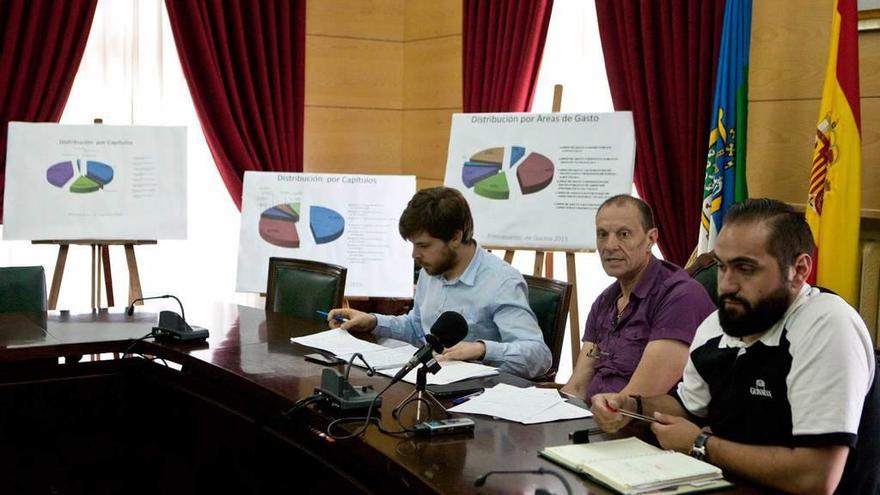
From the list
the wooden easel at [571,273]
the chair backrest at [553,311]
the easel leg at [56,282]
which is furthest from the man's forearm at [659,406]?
the easel leg at [56,282]

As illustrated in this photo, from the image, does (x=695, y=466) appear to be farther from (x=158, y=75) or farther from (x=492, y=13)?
(x=158, y=75)

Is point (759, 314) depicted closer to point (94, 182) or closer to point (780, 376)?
point (780, 376)

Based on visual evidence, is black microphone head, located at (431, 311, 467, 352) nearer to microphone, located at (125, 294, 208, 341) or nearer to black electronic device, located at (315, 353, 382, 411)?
black electronic device, located at (315, 353, 382, 411)

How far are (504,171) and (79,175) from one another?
2260 millimetres

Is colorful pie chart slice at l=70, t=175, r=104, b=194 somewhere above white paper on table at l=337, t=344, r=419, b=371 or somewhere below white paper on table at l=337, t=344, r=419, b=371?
above

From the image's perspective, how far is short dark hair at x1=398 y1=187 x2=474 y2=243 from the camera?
2.95 m

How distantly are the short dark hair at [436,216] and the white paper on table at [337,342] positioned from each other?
387 millimetres

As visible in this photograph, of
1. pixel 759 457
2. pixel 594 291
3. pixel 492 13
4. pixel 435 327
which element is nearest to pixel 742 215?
pixel 759 457

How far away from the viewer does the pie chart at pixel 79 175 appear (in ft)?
15.8

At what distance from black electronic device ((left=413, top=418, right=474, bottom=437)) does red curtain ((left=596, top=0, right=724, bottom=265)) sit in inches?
115

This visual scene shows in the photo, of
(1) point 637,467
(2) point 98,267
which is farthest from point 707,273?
(2) point 98,267

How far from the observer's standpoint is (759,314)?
1.81 metres

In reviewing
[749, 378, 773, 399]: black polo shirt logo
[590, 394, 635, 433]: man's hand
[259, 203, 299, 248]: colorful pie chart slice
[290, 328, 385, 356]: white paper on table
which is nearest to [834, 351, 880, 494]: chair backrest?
[749, 378, 773, 399]: black polo shirt logo

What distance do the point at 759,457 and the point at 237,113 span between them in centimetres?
473
